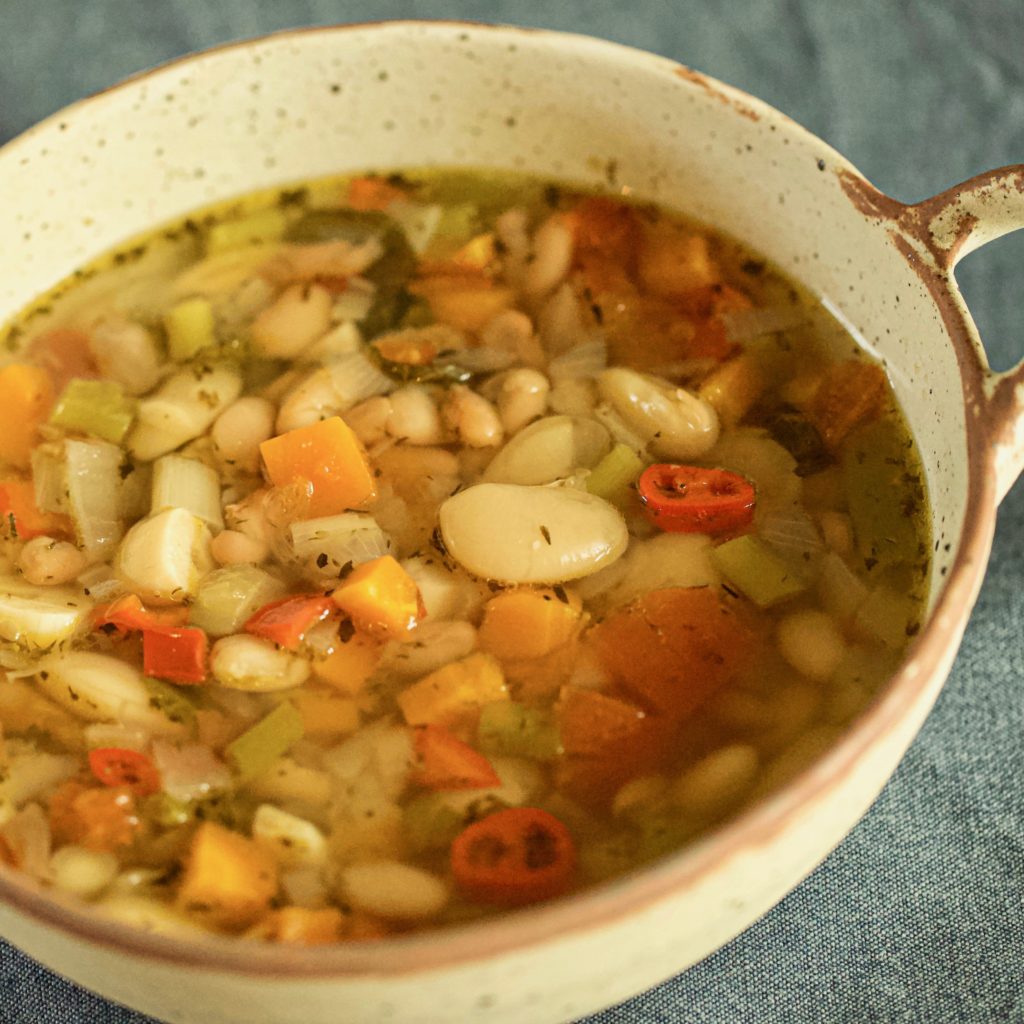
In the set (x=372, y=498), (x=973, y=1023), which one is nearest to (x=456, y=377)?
(x=372, y=498)

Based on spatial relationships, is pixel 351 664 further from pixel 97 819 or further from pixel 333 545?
pixel 97 819

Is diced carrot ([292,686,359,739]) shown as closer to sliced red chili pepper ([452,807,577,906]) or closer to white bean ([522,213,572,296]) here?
sliced red chili pepper ([452,807,577,906])

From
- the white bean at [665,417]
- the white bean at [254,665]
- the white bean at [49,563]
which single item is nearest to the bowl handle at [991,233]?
the white bean at [665,417]

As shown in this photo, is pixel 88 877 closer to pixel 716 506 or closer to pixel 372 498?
pixel 372 498

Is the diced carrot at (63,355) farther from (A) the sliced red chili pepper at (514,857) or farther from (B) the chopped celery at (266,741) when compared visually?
(A) the sliced red chili pepper at (514,857)

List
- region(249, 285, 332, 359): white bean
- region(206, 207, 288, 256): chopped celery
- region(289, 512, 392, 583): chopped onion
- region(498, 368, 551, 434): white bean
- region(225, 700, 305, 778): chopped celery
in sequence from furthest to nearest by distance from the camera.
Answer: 1. region(206, 207, 288, 256): chopped celery
2. region(249, 285, 332, 359): white bean
3. region(498, 368, 551, 434): white bean
4. region(289, 512, 392, 583): chopped onion
5. region(225, 700, 305, 778): chopped celery

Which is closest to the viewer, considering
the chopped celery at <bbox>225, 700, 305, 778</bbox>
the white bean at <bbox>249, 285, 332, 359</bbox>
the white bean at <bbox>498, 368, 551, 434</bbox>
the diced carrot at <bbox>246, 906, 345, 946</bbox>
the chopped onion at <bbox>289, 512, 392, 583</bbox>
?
the diced carrot at <bbox>246, 906, 345, 946</bbox>

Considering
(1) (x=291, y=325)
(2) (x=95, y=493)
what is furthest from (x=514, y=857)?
(1) (x=291, y=325)

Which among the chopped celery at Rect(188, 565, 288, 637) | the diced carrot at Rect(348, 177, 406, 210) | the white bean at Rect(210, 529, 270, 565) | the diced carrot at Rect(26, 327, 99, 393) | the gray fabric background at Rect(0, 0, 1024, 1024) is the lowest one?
the gray fabric background at Rect(0, 0, 1024, 1024)

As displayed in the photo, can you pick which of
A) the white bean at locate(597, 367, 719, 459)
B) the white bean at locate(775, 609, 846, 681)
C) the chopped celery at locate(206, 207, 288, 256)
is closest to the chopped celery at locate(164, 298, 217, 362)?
the chopped celery at locate(206, 207, 288, 256)
